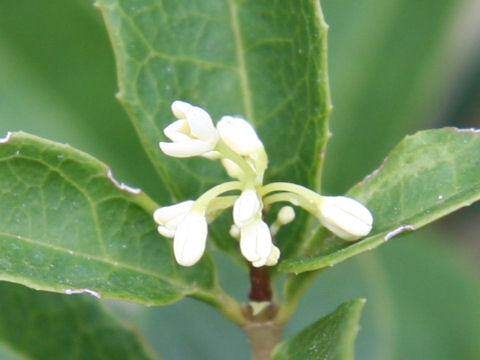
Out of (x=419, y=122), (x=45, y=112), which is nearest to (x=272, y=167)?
(x=45, y=112)

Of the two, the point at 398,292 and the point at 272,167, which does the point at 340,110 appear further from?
the point at 272,167

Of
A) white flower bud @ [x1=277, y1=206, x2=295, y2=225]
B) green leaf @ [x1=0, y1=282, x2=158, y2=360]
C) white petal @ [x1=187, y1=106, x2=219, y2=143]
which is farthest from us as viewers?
green leaf @ [x1=0, y1=282, x2=158, y2=360]

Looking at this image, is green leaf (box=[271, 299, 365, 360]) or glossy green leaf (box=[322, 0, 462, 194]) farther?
glossy green leaf (box=[322, 0, 462, 194])

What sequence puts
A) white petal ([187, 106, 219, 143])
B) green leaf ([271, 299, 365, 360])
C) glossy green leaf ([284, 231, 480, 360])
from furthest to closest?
glossy green leaf ([284, 231, 480, 360]), white petal ([187, 106, 219, 143]), green leaf ([271, 299, 365, 360])

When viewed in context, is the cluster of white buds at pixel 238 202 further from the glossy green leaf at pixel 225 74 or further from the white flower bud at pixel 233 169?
the glossy green leaf at pixel 225 74

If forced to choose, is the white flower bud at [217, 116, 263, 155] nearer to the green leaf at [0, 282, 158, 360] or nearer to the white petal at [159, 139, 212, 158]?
the white petal at [159, 139, 212, 158]

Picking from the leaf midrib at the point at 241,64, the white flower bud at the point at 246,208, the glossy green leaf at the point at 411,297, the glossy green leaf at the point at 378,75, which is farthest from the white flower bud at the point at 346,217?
the glossy green leaf at the point at 378,75

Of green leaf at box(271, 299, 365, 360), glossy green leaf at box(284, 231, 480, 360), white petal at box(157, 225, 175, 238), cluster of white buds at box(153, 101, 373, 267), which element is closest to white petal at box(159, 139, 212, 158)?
cluster of white buds at box(153, 101, 373, 267)

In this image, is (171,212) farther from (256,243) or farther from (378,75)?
(378,75)
